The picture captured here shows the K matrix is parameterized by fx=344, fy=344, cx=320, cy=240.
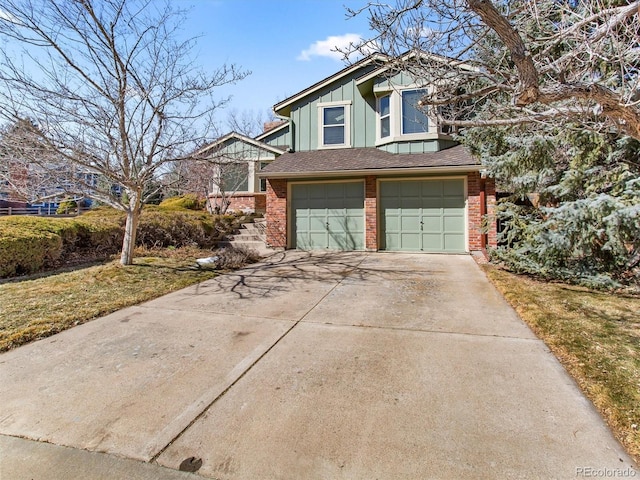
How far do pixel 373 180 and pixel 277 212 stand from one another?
3.20m

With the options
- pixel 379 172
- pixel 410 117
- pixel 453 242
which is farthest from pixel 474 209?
pixel 410 117

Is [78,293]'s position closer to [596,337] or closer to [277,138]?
[596,337]

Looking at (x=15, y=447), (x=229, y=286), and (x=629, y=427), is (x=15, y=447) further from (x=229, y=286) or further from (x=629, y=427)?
(x=229, y=286)

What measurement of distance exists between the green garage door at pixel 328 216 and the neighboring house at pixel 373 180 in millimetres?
32

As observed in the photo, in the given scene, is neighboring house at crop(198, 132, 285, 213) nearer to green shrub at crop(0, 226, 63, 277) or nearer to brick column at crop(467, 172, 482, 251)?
green shrub at crop(0, 226, 63, 277)

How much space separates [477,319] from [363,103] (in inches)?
357

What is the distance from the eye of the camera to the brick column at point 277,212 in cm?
1105

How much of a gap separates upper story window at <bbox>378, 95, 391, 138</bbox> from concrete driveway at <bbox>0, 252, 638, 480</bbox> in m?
7.79

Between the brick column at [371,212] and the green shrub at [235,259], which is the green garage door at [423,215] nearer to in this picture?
the brick column at [371,212]

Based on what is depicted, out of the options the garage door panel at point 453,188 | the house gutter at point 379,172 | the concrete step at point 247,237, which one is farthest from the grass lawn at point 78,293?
the garage door panel at point 453,188

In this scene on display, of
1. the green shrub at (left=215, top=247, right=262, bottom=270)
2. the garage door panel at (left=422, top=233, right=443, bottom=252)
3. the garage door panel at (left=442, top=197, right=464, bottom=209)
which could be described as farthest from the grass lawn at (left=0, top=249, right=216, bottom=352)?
the garage door panel at (left=442, top=197, right=464, bottom=209)

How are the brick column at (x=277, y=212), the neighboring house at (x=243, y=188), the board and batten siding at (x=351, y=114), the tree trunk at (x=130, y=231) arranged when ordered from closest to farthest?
1. the tree trunk at (x=130, y=231)
2. the brick column at (x=277, y=212)
3. the board and batten siding at (x=351, y=114)
4. the neighboring house at (x=243, y=188)

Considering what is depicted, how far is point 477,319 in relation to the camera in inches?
173

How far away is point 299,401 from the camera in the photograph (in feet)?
8.48
